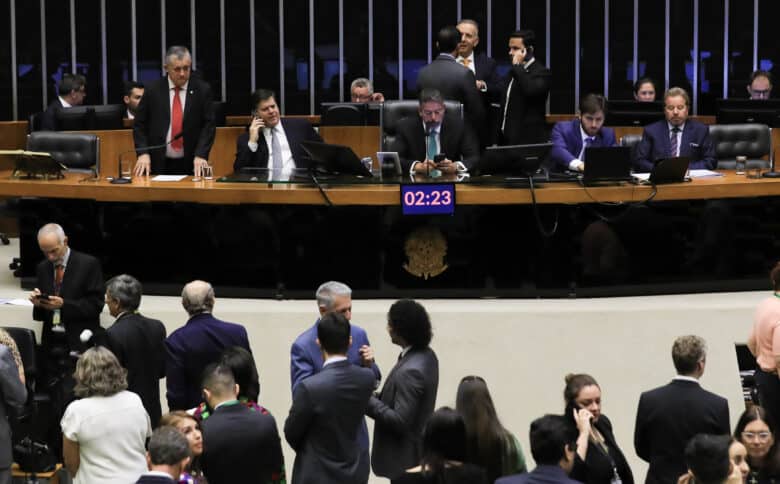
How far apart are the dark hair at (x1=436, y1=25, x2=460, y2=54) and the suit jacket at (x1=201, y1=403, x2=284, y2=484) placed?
5.24m

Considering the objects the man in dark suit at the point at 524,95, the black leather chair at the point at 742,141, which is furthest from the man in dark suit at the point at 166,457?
the black leather chair at the point at 742,141

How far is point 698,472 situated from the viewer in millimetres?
5594

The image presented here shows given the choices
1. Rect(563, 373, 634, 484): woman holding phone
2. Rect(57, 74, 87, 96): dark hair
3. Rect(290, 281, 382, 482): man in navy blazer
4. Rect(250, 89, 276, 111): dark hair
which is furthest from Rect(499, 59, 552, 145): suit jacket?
Rect(563, 373, 634, 484): woman holding phone

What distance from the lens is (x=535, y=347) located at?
8969 millimetres

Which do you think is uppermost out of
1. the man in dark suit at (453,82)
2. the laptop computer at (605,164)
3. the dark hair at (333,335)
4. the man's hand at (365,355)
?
the man in dark suit at (453,82)

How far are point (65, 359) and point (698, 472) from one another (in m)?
4.22

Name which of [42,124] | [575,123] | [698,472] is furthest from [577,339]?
[42,124]

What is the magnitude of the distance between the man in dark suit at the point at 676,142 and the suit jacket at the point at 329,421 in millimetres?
4584

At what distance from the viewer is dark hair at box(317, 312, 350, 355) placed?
6.35 m

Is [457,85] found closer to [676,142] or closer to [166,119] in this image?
[676,142]

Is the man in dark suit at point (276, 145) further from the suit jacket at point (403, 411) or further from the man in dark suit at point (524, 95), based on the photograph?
the suit jacket at point (403, 411)

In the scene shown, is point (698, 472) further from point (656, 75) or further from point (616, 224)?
point (656, 75)

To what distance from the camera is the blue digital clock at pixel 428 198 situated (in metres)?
9.14

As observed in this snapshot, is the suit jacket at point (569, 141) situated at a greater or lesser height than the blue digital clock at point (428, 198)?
greater
